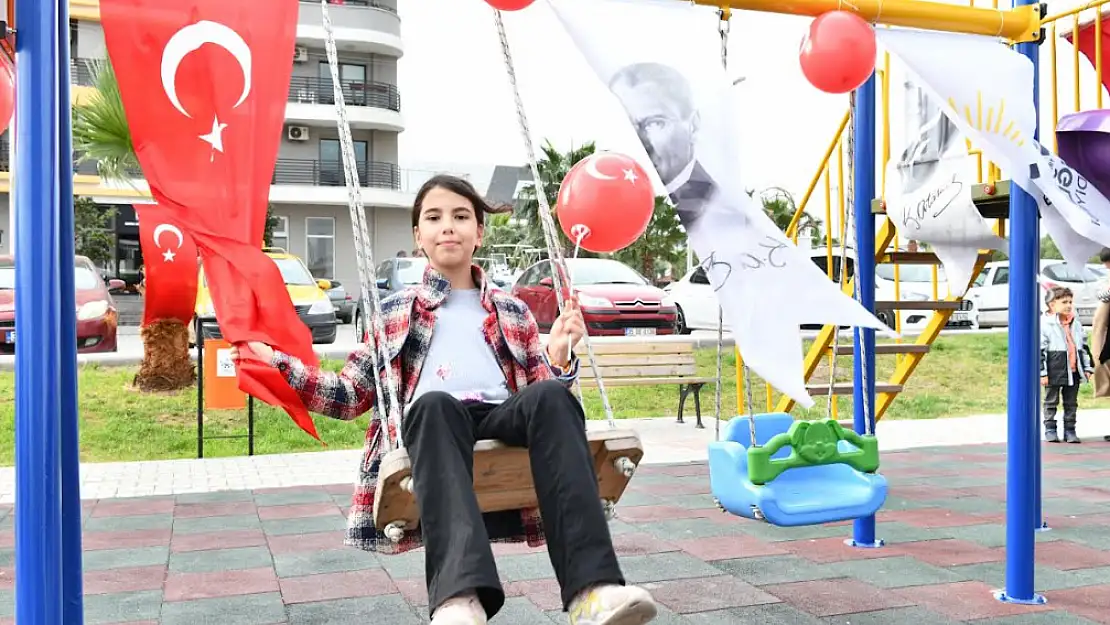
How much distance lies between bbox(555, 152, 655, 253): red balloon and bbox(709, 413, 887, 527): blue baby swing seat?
842 millimetres

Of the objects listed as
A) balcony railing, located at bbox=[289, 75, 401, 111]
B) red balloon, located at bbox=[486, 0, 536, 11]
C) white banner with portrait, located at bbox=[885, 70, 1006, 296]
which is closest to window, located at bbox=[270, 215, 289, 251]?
balcony railing, located at bbox=[289, 75, 401, 111]

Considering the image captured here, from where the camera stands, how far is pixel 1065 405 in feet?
28.0

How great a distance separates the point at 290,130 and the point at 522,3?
97.2ft

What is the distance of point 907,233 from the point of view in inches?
204

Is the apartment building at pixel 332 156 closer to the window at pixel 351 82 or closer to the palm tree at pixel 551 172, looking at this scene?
the window at pixel 351 82

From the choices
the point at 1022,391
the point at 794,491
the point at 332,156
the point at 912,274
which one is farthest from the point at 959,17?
the point at 332,156

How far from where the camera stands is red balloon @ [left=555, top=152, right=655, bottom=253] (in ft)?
12.2

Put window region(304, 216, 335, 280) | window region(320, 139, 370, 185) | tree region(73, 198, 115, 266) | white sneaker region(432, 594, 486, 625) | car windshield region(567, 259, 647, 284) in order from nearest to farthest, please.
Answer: white sneaker region(432, 594, 486, 625)
car windshield region(567, 259, 647, 284)
tree region(73, 198, 115, 266)
window region(320, 139, 370, 185)
window region(304, 216, 335, 280)

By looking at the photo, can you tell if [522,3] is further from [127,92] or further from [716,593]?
[716,593]

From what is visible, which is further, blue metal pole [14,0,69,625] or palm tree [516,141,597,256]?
palm tree [516,141,597,256]

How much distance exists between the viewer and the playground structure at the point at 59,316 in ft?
8.16

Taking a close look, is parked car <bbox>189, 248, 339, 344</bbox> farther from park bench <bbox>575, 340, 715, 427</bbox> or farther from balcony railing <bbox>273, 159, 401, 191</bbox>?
balcony railing <bbox>273, 159, 401, 191</bbox>

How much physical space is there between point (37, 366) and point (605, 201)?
193 centimetres

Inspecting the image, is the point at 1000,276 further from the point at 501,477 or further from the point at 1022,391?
the point at 501,477
